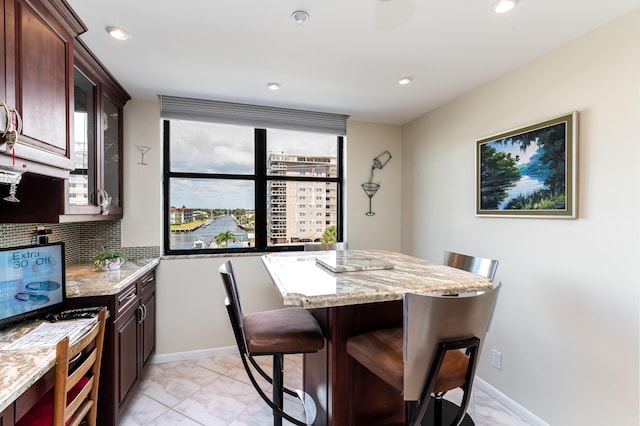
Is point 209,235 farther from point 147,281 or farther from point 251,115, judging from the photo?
point 251,115

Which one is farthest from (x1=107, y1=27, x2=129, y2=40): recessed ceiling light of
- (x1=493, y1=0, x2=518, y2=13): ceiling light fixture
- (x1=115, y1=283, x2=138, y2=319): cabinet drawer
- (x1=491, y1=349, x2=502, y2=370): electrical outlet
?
(x1=491, y1=349, x2=502, y2=370): electrical outlet

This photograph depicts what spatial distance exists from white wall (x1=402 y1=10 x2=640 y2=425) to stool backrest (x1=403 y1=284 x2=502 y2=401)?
1192mm

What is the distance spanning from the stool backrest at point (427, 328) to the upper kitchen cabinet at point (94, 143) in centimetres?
195

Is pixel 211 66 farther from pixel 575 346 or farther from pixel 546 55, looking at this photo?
pixel 575 346

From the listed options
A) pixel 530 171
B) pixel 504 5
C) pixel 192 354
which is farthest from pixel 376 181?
pixel 192 354

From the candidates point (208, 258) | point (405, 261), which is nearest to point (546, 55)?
point (405, 261)

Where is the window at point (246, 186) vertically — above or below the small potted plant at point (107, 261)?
above

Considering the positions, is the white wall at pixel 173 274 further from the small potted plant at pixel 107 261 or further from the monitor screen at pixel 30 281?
the monitor screen at pixel 30 281

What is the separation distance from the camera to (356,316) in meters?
1.50

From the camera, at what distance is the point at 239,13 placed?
1648mm

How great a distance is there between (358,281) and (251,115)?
7.42ft

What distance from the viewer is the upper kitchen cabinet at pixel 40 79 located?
4.16 feet

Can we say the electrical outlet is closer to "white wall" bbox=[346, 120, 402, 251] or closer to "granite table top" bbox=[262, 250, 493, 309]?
"granite table top" bbox=[262, 250, 493, 309]

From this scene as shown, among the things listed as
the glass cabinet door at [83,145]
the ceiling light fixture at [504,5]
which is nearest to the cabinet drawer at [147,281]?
the glass cabinet door at [83,145]
